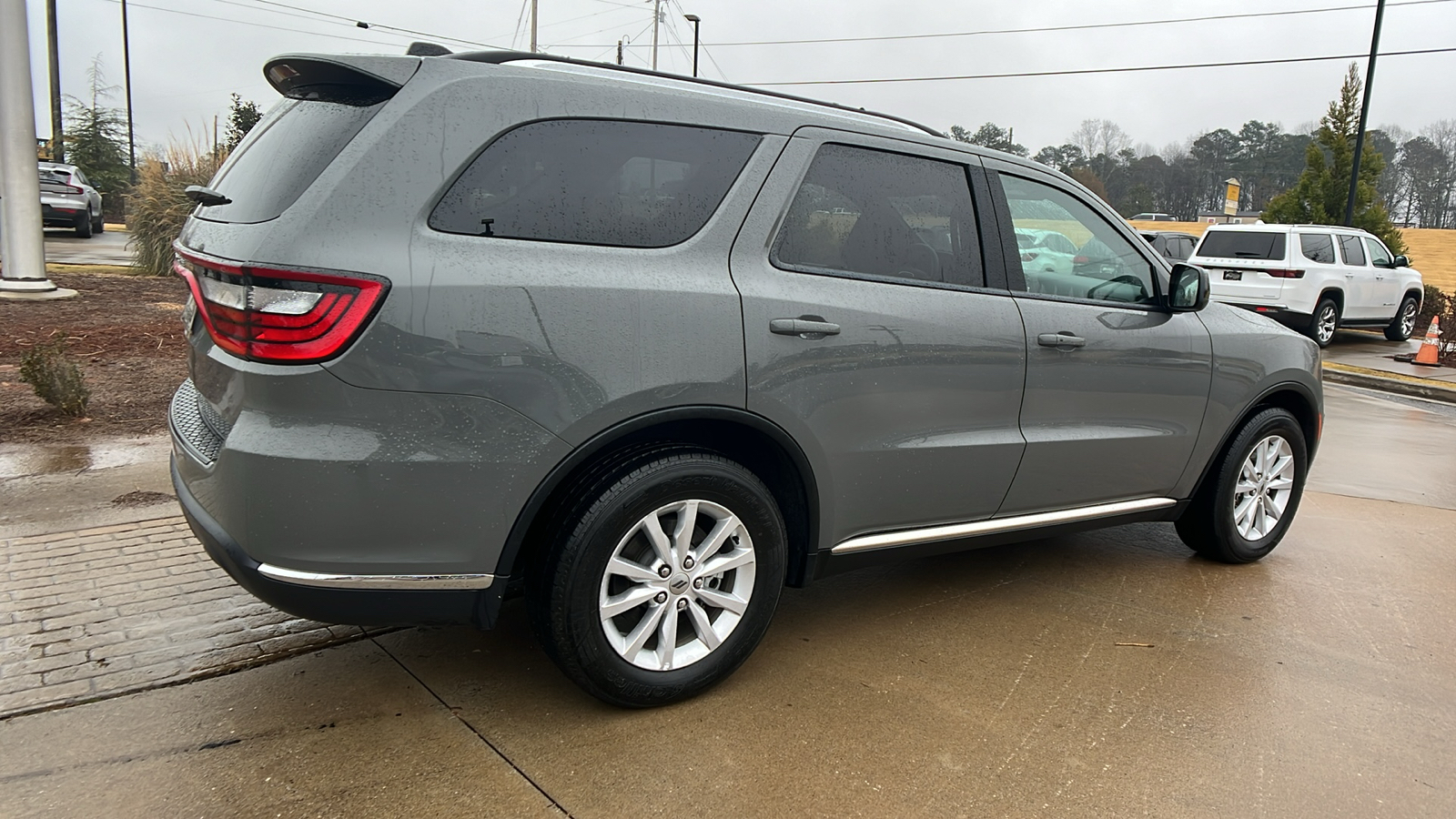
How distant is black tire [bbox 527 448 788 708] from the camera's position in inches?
109

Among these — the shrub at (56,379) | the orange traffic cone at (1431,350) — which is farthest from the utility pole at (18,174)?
Answer: the orange traffic cone at (1431,350)

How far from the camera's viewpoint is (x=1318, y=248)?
15391 millimetres

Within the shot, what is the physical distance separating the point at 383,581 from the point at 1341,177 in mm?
26057

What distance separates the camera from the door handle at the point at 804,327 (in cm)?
300

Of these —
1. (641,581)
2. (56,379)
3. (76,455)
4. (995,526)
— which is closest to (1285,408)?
(995,526)

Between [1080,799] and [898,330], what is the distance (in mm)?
1514

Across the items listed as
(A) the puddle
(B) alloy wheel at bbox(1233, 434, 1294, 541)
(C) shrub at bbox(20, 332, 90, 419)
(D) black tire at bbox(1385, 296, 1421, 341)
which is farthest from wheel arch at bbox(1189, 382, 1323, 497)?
(D) black tire at bbox(1385, 296, 1421, 341)

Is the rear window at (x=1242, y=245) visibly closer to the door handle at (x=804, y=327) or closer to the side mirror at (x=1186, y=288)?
the side mirror at (x=1186, y=288)

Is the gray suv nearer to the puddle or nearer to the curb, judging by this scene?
the puddle

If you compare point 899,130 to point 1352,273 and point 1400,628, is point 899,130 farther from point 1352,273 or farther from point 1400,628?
point 1352,273

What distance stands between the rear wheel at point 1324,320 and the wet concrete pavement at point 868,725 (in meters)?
12.8

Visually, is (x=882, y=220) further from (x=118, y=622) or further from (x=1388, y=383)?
(x=1388, y=383)

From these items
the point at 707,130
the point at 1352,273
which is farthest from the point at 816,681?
the point at 1352,273

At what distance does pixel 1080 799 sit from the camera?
8.89ft
